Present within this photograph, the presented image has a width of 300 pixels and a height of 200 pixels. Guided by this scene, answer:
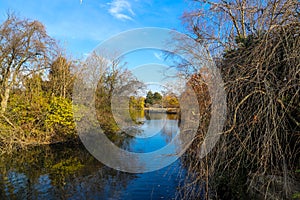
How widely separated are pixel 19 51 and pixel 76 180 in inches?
249

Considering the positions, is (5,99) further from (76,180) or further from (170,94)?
(170,94)

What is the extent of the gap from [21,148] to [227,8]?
288 inches

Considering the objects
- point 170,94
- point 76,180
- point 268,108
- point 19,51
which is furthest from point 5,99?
point 268,108

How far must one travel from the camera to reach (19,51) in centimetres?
818

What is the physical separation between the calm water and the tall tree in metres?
3.55

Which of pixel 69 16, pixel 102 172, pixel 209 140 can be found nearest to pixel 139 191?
pixel 102 172

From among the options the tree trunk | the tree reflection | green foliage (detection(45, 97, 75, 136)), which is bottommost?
the tree reflection

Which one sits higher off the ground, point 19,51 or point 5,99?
point 19,51

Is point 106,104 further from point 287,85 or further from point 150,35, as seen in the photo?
point 287,85

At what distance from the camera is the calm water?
3461 mm

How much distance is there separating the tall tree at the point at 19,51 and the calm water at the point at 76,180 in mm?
3547

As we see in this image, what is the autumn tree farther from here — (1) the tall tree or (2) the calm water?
(2) the calm water

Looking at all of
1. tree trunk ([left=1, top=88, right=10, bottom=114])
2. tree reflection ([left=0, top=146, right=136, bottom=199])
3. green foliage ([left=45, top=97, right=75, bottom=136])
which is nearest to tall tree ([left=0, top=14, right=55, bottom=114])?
tree trunk ([left=1, top=88, right=10, bottom=114])

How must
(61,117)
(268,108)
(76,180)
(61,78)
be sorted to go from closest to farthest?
(268,108)
(76,180)
(61,117)
(61,78)
